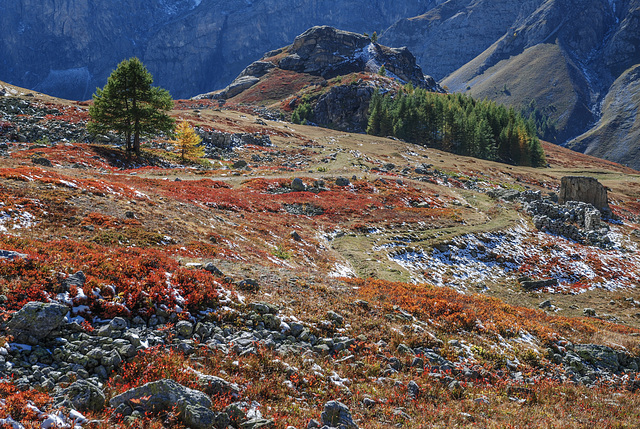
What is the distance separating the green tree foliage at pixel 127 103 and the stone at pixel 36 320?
43748 millimetres

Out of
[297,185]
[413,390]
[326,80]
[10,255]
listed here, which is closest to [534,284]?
[413,390]

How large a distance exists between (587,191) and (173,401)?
64.9 metres

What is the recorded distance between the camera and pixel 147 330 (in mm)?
7996

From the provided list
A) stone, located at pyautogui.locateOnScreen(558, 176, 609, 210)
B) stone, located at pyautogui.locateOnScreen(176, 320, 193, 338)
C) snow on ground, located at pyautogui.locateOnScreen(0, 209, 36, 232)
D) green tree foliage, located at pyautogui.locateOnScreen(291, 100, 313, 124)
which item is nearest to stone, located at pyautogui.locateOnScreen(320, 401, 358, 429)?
stone, located at pyautogui.locateOnScreen(176, 320, 193, 338)

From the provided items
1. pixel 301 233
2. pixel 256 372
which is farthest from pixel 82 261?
pixel 301 233

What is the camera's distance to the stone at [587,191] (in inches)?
2031

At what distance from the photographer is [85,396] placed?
18.0 feet

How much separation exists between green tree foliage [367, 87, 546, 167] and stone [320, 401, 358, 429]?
10857cm

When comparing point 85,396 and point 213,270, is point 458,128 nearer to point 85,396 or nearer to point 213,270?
point 213,270

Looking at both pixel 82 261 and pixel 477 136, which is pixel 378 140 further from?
pixel 82 261

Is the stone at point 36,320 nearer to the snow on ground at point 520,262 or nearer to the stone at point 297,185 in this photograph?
the snow on ground at point 520,262

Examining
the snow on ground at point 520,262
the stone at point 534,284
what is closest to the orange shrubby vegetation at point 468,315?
the snow on ground at point 520,262

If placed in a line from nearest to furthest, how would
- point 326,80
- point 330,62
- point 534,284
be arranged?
1. point 534,284
2. point 326,80
3. point 330,62

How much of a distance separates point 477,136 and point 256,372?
356 ft
